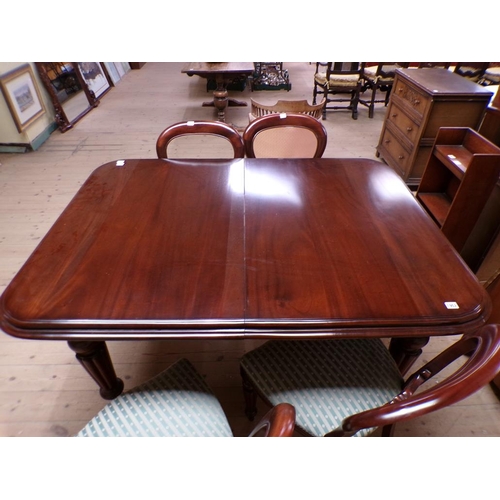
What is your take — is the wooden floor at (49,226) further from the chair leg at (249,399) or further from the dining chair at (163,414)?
the dining chair at (163,414)

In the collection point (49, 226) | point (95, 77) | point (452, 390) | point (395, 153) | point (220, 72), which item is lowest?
point (49, 226)

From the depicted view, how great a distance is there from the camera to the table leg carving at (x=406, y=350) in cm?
95

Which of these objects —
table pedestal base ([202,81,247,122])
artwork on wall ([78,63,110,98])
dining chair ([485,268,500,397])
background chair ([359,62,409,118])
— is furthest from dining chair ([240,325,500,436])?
artwork on wall ([78,63,110,98])

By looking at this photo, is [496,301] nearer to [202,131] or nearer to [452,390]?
[452,390]

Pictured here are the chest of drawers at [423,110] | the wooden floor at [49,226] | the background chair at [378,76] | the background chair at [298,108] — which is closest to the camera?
the wooden floor at [49,226]

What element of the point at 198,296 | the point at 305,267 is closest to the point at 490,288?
the point at 305,267

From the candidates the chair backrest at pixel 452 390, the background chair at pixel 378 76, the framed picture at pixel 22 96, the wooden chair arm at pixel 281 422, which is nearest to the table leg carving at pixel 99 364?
the wooden chair arm at pixel 281 422

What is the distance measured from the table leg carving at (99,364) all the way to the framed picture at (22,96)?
298cm

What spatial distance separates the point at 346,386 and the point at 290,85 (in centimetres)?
514

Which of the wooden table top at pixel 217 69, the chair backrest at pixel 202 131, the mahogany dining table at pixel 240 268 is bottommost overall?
the wooden table top at pixel 217 69

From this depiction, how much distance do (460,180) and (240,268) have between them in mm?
1452

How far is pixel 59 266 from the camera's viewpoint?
0.91m

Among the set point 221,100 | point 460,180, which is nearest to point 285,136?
point 460,180

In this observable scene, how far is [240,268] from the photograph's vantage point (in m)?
0.91
